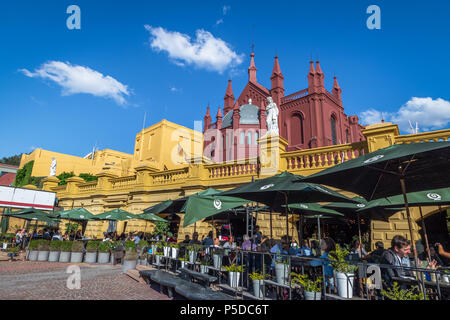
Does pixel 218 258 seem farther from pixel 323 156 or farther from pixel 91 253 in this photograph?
pixel 91 253

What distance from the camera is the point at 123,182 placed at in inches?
750

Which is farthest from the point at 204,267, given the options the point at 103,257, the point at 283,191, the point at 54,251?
the point at 54,251

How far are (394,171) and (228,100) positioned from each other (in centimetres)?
3897

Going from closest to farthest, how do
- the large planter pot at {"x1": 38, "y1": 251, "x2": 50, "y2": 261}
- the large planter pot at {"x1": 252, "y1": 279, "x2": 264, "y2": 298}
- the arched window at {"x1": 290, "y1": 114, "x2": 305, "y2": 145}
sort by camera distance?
1. the large planter pot at {"x1": 252, "y1": 279, "x2": 264, "y2": 298}
2. the large planter pot at {"x1": 38, "y1": 251, "x2": 50, "y2": 261}
3. the arched window at {"x1": 290, "y1": 114, "x2": 305, "y2": 145}

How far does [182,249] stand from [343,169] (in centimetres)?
663

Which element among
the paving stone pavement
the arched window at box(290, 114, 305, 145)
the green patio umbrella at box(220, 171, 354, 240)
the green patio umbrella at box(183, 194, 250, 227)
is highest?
the arched window at box(290, 114, 305, 145)

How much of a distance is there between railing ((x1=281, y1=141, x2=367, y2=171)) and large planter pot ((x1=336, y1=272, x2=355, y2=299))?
23.1ft

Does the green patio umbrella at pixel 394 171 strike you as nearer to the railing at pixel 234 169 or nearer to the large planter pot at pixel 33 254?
the railing at pixel 234 169

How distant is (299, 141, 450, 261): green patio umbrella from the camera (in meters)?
4.40

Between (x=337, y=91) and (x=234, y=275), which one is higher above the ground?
(x=337, y=91)

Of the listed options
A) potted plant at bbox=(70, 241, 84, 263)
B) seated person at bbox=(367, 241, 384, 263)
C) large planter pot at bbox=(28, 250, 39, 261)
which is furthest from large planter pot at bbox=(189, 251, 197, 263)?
large planter pot at bbox=(28, 250, 39, 261)

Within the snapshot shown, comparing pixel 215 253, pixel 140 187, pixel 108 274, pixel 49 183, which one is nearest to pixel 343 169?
pixel 215 253

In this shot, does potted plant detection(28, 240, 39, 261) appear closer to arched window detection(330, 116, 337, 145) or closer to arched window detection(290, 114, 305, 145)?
arched window detection(290, 114, 305, 145)

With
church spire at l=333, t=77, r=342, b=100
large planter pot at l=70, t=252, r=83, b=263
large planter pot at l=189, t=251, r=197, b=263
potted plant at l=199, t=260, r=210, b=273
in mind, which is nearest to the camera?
potted plant at l=199, t=260, r=210, b=273
